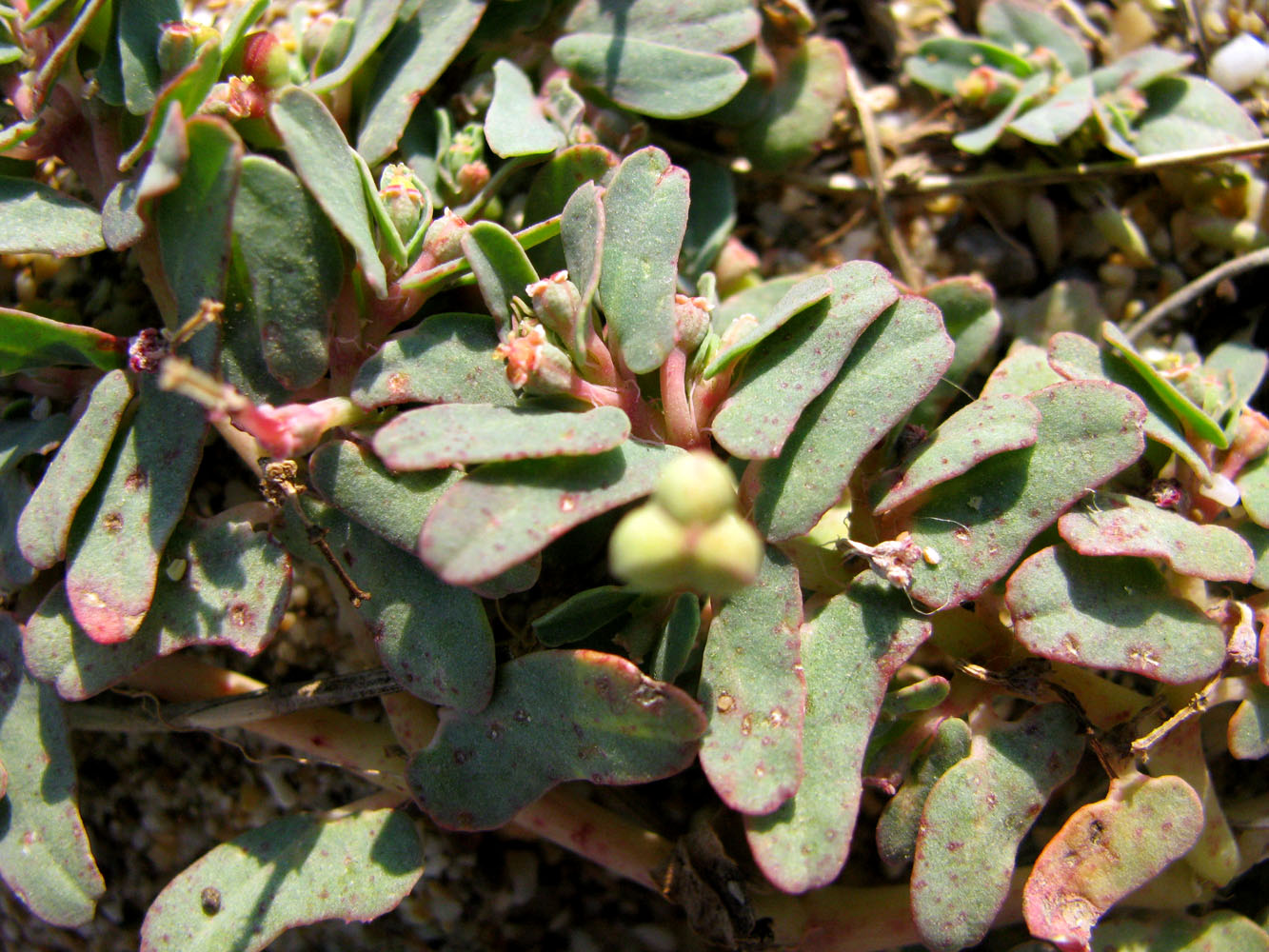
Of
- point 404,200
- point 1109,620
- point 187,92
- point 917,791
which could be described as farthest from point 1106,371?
point 187,92

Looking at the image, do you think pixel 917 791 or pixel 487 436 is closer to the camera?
pixel 487 436

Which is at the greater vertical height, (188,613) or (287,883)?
(188,613)

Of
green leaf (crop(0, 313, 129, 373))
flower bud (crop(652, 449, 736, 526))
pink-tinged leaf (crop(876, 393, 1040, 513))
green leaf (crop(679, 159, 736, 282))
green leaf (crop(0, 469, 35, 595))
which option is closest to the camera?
flower bud (crop(652, 449, 736, 526))

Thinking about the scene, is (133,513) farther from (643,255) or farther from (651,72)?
(651,72)

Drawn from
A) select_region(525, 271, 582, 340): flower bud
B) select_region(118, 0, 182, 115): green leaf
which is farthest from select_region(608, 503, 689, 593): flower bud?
select_region(118, 0, 182, 115): green leaf

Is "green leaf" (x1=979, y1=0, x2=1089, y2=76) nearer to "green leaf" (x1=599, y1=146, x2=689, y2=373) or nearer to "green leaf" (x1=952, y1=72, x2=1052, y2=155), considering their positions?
"green leaf" (x1=952, y1=72, x2=1052, y2=155)

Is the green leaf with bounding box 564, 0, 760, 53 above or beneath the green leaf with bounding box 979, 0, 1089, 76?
above

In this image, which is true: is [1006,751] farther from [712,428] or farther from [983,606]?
[712,428]

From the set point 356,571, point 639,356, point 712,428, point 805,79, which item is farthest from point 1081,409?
point 356,571
